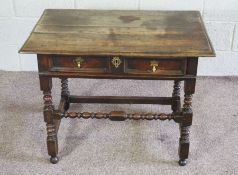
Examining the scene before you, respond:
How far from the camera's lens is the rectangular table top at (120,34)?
1481 mm

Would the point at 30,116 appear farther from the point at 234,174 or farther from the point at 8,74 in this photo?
the point at 234,174

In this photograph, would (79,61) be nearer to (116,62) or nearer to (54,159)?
(116,62)

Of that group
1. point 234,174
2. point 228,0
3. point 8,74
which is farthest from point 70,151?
point 228,0

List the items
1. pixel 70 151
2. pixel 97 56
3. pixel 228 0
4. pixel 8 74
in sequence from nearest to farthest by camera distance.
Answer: pixel 97 56 → pixel 70 151 → pixel 228 0 → pixel 8 74

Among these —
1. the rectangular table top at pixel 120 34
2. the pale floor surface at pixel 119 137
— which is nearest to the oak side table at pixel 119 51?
the rectangular table top at pixel 120 34

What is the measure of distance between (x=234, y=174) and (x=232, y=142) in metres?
0.24

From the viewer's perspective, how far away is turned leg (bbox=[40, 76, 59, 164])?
1.58 metres

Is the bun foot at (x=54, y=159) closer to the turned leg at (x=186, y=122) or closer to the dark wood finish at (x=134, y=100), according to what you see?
the dark wood finish at (x=134, y=100)

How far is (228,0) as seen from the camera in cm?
226

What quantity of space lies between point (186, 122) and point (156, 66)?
12.7 inches

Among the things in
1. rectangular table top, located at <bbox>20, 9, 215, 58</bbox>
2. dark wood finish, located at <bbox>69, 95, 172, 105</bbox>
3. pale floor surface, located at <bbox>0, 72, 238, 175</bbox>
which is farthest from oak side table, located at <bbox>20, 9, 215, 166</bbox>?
dark wood finish, located at <bbox>69, 95, 172, 105</bbox>

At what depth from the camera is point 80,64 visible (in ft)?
5.01

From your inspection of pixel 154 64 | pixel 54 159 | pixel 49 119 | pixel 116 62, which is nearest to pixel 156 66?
pixel 154 64

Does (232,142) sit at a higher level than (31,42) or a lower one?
lower
